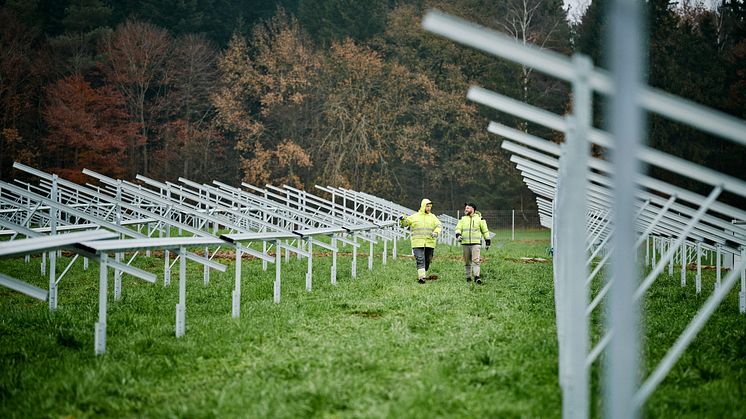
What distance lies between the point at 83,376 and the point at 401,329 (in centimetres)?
338

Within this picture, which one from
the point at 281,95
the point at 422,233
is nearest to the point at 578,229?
the point at 422,233

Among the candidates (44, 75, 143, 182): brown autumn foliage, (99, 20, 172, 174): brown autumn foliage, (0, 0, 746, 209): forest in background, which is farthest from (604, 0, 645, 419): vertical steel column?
(99, 20, 172, 174): brown autumn foliage

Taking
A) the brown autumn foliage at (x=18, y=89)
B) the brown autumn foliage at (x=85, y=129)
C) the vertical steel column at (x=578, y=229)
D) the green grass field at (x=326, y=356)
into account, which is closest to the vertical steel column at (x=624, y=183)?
the vertical steel column at (x=578, y=229)

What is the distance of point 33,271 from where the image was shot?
51.1 ft

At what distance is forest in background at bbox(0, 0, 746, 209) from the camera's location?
37562 millimetres

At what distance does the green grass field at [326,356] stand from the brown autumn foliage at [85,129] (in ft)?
84.3

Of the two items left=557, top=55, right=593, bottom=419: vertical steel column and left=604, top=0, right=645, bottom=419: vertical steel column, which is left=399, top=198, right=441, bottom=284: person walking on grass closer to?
left=557, top=55, right=593, bottom=419: vertical steel column

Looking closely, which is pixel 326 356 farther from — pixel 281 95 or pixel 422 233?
pixel 281 95

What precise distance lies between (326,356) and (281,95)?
3395 cm

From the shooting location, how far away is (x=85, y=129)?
36625mm

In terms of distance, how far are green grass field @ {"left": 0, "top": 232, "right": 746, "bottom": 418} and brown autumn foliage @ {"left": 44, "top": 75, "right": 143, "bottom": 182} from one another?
25.7 metres

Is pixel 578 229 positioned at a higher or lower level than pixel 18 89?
lower

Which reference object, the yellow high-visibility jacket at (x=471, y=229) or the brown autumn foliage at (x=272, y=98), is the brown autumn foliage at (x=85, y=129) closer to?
the brown autumn foliage at (x=272, y=98)

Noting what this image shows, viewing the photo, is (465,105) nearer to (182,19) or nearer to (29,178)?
(182,19)
